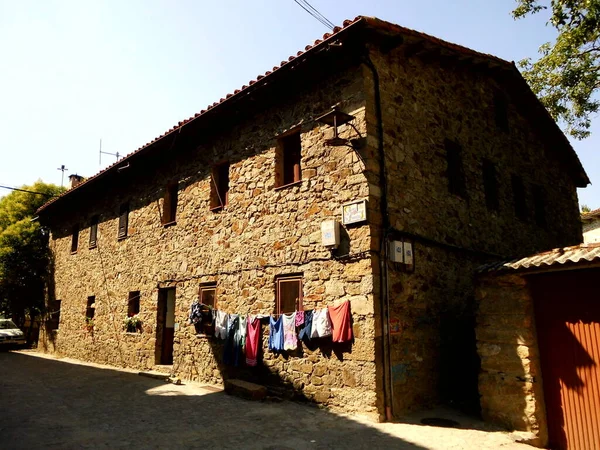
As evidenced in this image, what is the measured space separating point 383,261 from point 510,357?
7.34ft

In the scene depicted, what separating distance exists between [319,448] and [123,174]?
10.7m

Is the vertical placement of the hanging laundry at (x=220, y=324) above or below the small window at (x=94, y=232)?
below

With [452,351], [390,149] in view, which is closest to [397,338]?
[452,351]

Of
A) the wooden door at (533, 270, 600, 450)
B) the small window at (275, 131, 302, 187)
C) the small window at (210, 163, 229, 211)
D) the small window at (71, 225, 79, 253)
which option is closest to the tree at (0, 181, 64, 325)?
the small window at (71, 225, 79, 253)

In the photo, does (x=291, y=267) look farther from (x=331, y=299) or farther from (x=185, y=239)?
(x=185, y=239)

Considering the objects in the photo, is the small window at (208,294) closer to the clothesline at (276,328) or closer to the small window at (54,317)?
the clothesline at (276,328)

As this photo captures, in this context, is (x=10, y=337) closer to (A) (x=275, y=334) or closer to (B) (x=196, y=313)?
(B) (x=196, y=313)

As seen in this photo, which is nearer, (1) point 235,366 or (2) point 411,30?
(2) point 411,30

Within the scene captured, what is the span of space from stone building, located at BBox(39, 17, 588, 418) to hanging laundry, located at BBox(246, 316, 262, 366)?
220mm

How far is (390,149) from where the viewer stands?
7406 millimetres

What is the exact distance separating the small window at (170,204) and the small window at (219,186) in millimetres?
1836

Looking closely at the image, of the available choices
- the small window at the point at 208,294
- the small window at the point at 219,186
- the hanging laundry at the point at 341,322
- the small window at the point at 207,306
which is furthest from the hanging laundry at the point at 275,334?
the small window at the point at 219,186

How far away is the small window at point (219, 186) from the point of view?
9836mm

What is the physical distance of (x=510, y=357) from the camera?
5988mm
